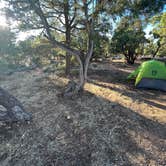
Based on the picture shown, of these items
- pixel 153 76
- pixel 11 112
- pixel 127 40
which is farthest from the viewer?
pixel 127 40

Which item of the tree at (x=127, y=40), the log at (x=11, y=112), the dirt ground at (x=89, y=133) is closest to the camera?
the dirt ground at (x=89, y=133)

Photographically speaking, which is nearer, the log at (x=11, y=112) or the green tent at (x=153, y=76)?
the log at (x=11, y=112)

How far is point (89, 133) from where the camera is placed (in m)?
2.97

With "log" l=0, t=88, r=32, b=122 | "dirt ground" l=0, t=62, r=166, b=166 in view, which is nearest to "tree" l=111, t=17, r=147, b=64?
"dirt ground" l=0, t=62, r=166, b=166

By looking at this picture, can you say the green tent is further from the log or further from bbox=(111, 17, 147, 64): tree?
bbox=(111, 17, 147, 64): tree

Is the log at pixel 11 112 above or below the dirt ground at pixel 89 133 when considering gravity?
above

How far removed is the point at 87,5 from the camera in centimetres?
425

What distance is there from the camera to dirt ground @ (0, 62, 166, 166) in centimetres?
234

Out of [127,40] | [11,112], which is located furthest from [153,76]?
[127,40]

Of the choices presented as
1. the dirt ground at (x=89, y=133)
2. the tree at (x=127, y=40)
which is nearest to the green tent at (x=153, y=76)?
the dirt ground at (x=89, y=133)

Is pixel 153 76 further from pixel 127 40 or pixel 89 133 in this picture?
pixel 127 40

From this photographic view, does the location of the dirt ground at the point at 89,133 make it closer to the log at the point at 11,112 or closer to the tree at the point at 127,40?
the log at the point at 11,112

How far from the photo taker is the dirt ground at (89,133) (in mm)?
2344

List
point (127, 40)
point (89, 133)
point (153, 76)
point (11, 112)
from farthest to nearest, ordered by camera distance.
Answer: point (127, 40) < point (153, 76) < point (11, 112) < point (89, 133)
